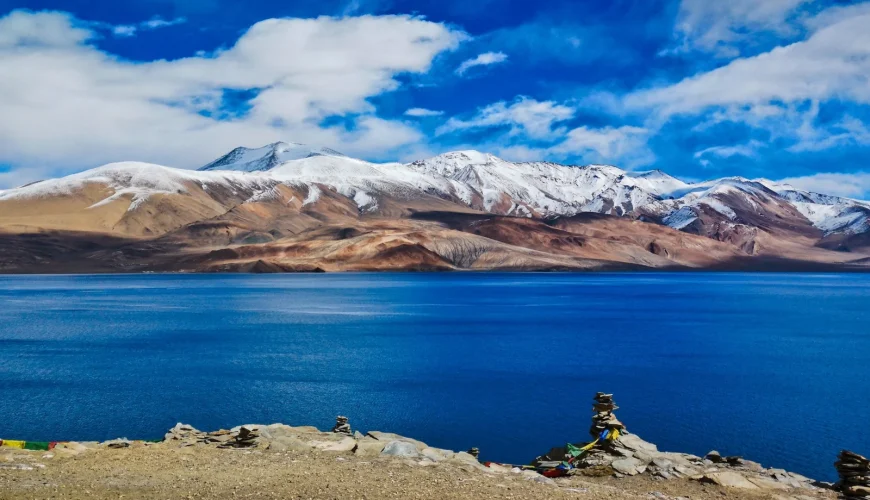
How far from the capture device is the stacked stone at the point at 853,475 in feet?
60.8

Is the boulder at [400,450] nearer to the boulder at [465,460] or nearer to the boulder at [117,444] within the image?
the boulder at [465,460]

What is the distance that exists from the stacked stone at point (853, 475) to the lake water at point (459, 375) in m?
5.82

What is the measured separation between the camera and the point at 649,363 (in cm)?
4962

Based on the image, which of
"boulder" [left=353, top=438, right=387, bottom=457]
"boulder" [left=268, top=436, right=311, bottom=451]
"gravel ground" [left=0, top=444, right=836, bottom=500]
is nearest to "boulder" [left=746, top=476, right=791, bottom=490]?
"gravel ground" [left=0, top=444, right=836, bottom=500]

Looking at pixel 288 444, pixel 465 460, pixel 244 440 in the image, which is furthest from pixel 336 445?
pixel 465 460

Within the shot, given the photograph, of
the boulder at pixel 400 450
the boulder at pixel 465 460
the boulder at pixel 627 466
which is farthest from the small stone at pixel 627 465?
the boulder at pixel 400 450

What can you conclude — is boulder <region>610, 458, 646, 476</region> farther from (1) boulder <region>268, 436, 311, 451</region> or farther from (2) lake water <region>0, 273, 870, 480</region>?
(1) boulder <region>268, 436, 311, 451</region>

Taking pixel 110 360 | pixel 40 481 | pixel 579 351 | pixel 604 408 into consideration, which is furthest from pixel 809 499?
pixel 110 360

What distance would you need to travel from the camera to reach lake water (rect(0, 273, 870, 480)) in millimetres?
30438

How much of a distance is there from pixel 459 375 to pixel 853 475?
89.5ft

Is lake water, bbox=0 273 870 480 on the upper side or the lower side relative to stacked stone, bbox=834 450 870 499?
lower

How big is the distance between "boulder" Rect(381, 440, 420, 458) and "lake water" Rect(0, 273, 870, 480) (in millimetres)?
6459

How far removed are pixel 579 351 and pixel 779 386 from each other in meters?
16.8

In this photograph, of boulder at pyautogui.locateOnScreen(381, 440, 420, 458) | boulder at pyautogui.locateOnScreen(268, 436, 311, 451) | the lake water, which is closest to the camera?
boulder at pyautogui.locateOnScreen(381, 440, 420, 458)
